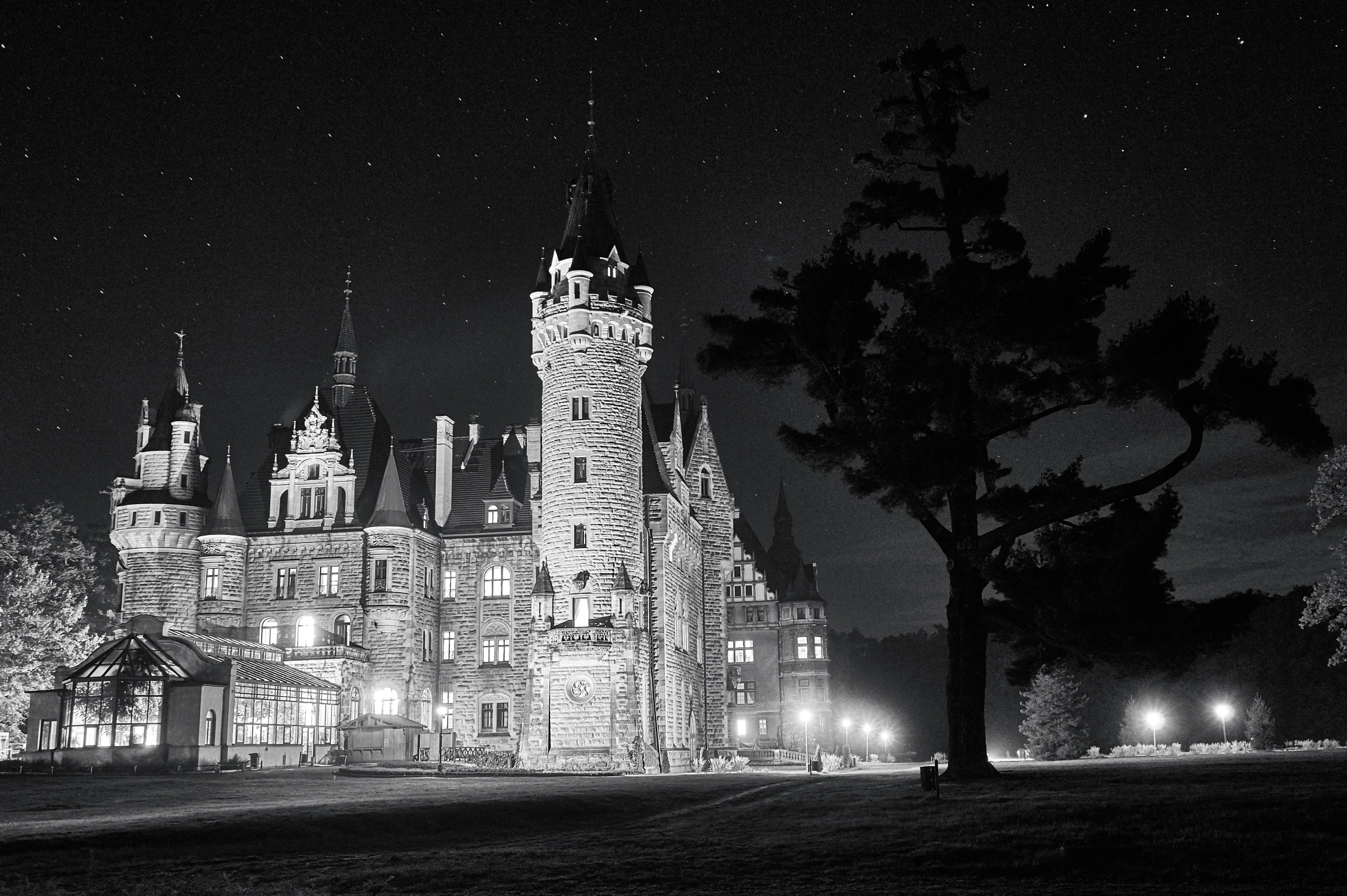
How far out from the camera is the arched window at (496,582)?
55.5m

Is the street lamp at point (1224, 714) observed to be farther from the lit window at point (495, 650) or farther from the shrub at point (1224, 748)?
the lit window at point (495, 650)

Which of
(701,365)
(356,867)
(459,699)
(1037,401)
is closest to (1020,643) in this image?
(1037,401)

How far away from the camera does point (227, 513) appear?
178ft

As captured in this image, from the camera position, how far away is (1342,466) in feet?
108

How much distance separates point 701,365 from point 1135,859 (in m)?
15.1

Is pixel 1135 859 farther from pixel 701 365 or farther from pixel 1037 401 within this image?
pixel 701 365

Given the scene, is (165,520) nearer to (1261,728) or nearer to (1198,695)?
(1261,728)

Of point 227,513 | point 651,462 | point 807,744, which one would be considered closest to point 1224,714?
point 807,744

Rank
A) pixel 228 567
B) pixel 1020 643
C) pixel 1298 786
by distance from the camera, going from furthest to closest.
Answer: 1. pixel 228 567
2. pixel 1020 643
3. pixel 1298 786

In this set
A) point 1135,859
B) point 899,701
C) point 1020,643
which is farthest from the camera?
point 899,701

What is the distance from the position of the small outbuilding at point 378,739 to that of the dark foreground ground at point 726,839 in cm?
1761

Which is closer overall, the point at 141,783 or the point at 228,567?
the point at 141,783

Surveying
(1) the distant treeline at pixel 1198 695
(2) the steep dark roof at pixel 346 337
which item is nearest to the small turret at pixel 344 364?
(2) the steep dark roof at pixel 346 337

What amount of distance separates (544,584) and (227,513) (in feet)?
54.5
